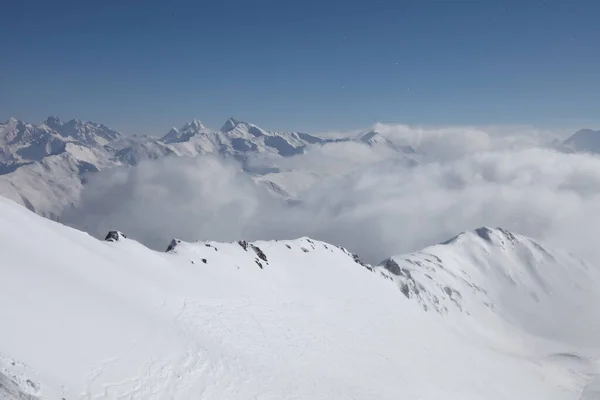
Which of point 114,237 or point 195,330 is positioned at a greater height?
point 114,237

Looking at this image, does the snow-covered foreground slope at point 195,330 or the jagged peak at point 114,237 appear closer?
the snow-covered foreground slope at point 195,330

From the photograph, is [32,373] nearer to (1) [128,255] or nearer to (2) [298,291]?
(1) [128,255]

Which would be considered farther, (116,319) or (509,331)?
(509,331)

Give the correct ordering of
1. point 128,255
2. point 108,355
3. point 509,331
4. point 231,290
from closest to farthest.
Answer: point 108,355, point 128,255, point 231,290, point 509,331

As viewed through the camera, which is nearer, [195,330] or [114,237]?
[195,330]

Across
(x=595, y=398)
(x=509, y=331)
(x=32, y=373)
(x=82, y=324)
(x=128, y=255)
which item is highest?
(x=509, y=331)

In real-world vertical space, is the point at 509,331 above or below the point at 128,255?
above

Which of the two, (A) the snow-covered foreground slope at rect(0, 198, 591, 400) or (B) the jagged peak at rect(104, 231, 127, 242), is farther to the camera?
(B) the jagged peak at rect(104, 231, 127, 242)

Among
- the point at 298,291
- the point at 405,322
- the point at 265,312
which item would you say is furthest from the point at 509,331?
the point at 265,312
